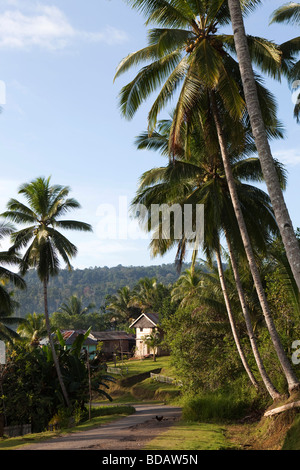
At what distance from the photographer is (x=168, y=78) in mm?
15453

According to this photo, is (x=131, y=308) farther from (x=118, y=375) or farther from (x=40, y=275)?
(x=40, y=275)

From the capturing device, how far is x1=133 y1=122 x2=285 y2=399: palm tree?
1784 centimetres

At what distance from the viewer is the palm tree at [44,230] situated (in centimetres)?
2253

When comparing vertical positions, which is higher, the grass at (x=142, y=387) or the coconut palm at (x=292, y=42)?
the coconut palm at (x=292, y=42)

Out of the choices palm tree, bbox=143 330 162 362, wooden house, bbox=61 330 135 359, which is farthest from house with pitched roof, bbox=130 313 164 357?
palm tree, bbox=143 330 162 362

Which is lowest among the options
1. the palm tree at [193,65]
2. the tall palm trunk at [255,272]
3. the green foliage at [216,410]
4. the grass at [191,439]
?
the green foliage at [216,410]

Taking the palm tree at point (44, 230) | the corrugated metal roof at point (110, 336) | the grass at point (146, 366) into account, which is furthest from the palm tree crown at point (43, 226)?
the corrugated metal roof at point (110, 336)

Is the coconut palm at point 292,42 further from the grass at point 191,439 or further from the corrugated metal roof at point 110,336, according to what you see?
the corrugated metal roof at point 110,336

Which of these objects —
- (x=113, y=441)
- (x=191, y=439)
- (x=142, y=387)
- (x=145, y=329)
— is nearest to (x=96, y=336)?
(x=145, y=329)

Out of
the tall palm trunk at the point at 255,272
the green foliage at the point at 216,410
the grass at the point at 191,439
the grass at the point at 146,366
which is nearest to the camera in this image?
the grass at the point at 191,439

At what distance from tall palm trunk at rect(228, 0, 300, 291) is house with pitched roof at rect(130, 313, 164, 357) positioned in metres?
45.4

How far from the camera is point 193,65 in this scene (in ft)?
45.6

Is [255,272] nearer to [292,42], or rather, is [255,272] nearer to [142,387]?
[292,42]

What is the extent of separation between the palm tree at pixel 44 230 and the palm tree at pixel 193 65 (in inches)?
379
